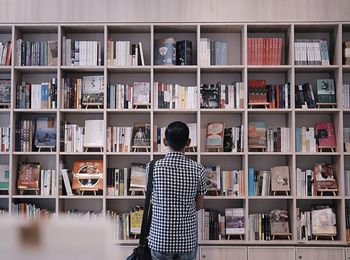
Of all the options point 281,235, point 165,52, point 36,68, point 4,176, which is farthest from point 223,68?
point 4,176

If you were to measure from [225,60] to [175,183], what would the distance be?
65.2 inches

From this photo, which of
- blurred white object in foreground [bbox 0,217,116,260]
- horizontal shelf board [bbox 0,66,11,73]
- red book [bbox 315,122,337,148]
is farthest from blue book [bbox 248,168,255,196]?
blurred white object in foreground [bbox 0,217,116,260]

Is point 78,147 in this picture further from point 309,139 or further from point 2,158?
point 309,139

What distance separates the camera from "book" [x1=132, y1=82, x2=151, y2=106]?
12.5ft

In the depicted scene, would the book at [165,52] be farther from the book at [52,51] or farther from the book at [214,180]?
the book at [214,180]

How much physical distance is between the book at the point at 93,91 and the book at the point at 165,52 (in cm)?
56

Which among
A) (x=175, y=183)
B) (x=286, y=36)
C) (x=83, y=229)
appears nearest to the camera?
(x=83, y=229)

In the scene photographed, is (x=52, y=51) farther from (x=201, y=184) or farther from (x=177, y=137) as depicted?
(x=201, y=184)

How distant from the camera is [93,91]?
383 cm

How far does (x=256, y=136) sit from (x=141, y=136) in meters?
1.06

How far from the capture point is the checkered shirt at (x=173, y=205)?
101 inches

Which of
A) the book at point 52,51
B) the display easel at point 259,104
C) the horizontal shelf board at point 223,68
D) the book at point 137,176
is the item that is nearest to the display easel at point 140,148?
the book at point 137,176

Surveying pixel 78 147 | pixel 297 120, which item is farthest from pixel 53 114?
pixel 297 120

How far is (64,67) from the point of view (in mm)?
3766
